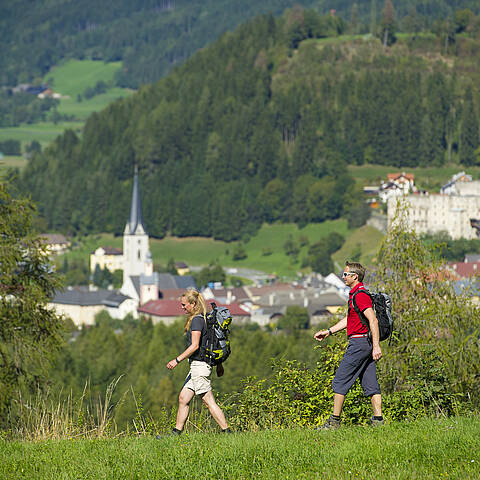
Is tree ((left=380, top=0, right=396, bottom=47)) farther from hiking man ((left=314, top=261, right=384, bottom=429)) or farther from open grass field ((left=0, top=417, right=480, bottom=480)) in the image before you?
open grass field ((left=0, top=417, right=480, bottom=480))

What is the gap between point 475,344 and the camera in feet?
51.4

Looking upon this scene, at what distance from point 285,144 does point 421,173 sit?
109 ft

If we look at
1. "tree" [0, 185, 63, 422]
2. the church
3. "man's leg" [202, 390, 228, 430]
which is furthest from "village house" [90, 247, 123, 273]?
"man's leg" [202, 390, 228, 430]

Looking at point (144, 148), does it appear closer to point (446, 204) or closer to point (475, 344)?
point (446, 204)

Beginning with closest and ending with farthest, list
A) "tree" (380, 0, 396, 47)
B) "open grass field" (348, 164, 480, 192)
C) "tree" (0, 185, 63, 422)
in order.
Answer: "tree" (0, 185, 63, 422) → "open grass field" (348, 164, 480, 192) → "tree" (380, 0, 396, 47)

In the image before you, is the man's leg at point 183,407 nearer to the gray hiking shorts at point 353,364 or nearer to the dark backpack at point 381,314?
the gray hiking shorts at point 353,364

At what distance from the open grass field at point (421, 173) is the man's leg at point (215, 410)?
145255 millimetres

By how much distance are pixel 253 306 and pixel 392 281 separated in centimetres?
9714

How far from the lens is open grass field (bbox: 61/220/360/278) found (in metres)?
144

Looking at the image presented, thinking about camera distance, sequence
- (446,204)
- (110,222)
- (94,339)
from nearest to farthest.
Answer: (94,339) → (446,204) → (110,222)

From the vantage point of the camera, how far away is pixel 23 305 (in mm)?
18859

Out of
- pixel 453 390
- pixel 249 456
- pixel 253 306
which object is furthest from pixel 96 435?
pixel 253 306

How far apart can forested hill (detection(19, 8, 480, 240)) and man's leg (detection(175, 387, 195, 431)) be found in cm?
14715

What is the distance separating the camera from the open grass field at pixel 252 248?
14388cm
